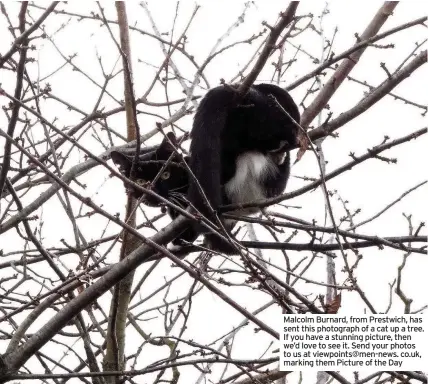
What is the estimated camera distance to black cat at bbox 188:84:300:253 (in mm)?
3766

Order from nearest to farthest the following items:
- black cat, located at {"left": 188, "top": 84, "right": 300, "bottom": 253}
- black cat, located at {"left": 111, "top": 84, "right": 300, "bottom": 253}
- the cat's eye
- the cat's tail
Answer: the cat's tail < black cat, located at {"left": 188, "top": 84, "right": 300, "bottom": 253} < black cat, located at {"left": 111, "top": 84, "right": 300, "bottom": 253} < the cat's eye

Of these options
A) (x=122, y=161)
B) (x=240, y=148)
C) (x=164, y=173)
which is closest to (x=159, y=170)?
(x=164, y=173)

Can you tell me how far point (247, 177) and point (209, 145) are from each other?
584mm

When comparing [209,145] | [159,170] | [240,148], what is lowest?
[209,145]

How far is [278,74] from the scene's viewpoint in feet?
14.8

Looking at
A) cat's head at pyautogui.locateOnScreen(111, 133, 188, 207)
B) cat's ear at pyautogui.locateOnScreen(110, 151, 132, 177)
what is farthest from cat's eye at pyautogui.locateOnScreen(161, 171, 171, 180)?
cat's ear at pyautogui.locateOnScreen(110, 151, 132, 177)

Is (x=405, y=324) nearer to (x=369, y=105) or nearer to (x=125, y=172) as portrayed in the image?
(x=369, y=105)

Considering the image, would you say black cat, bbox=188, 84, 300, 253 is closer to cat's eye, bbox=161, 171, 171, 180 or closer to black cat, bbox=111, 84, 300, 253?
black cat, bbox=111, 84, 300, 253

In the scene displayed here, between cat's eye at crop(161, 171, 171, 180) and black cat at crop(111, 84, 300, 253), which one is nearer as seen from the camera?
black cat at crop(111, 84, 300, 253)

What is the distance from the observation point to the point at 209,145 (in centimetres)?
364

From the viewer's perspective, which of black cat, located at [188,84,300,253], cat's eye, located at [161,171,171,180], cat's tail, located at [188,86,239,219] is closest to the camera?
cat's tail, located at [188,86,239,219]

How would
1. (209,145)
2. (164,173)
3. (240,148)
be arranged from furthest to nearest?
(240,148) < (164,173) < (209,145)

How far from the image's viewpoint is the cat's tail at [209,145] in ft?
11.2

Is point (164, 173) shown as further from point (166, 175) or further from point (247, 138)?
point (247, 138)
